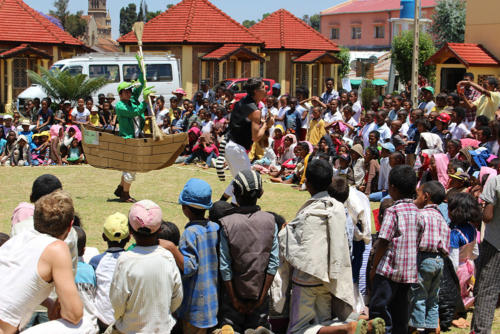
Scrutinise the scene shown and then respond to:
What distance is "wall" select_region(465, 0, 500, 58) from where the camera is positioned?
2517cm

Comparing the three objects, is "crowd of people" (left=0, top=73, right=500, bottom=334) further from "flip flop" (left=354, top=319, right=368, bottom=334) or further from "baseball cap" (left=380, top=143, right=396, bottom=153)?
"baseball cap" (left=380, top=143, right=396, bottom=153)

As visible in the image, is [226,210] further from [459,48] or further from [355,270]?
[459,48]

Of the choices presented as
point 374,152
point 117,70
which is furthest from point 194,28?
point 374,152

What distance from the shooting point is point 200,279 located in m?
4.89

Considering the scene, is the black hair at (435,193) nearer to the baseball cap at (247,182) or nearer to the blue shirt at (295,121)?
the baseball cap at (247,182)

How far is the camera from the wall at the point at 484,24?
25.2 meters

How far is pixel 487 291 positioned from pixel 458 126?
6.33 metres

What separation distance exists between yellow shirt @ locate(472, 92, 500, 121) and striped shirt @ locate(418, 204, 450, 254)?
6.93m

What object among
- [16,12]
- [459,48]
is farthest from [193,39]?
[459,48]

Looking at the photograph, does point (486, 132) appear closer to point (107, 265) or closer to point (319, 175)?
point (319, 175)

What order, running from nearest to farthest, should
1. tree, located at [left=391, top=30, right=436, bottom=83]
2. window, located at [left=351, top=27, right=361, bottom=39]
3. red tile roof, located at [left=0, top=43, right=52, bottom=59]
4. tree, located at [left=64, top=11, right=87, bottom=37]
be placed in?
red tile roof, located at [left=0, top=43, right=52, bottom=59], tree, located at [left=391, top=30, right=436, bottom=83], window, located at [left=351, top=27, right=361, bottom=39], tree, located at [left=64, top=11, right=87, bottom=37]

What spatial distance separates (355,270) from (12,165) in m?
11.5

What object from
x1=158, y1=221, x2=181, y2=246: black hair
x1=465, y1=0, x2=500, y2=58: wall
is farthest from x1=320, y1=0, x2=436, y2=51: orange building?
x1=158, y1=221, x2=181, y2=246: black hair

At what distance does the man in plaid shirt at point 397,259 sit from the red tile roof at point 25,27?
96.4 ft
